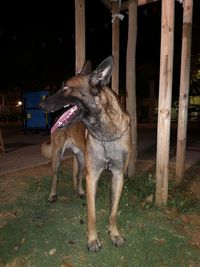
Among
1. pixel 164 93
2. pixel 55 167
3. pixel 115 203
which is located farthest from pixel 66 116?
pixel 55 167

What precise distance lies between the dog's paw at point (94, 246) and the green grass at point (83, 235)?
0.20 feet

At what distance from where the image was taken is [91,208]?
3.95 meters

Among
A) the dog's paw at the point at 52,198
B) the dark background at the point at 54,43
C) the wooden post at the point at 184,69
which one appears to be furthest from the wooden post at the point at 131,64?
the dark background at the point at 54,43

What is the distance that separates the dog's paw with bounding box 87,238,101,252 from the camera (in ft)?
12.6

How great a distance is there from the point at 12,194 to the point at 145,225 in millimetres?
2457

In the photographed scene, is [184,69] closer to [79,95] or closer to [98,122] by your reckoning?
[98,122]

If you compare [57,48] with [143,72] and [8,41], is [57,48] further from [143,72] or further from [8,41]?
[143,72]

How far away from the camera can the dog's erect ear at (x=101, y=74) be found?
333 cm

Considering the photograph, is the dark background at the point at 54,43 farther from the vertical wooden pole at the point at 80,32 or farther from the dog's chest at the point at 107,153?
the dog's chest at the point at 107,153

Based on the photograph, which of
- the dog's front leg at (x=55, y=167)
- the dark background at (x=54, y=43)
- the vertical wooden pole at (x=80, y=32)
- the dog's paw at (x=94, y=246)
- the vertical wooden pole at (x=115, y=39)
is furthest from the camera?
the dark background at (x=54, y=43)

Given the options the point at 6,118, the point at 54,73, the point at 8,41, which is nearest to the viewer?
the point at 8,41

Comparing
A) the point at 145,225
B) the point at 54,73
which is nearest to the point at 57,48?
the point at 54,73

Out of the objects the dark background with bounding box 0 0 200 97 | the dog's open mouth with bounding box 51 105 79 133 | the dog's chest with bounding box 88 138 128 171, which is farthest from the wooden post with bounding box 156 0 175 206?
the dark background with bounding box 0 0 200 97

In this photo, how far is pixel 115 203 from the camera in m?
4.11
